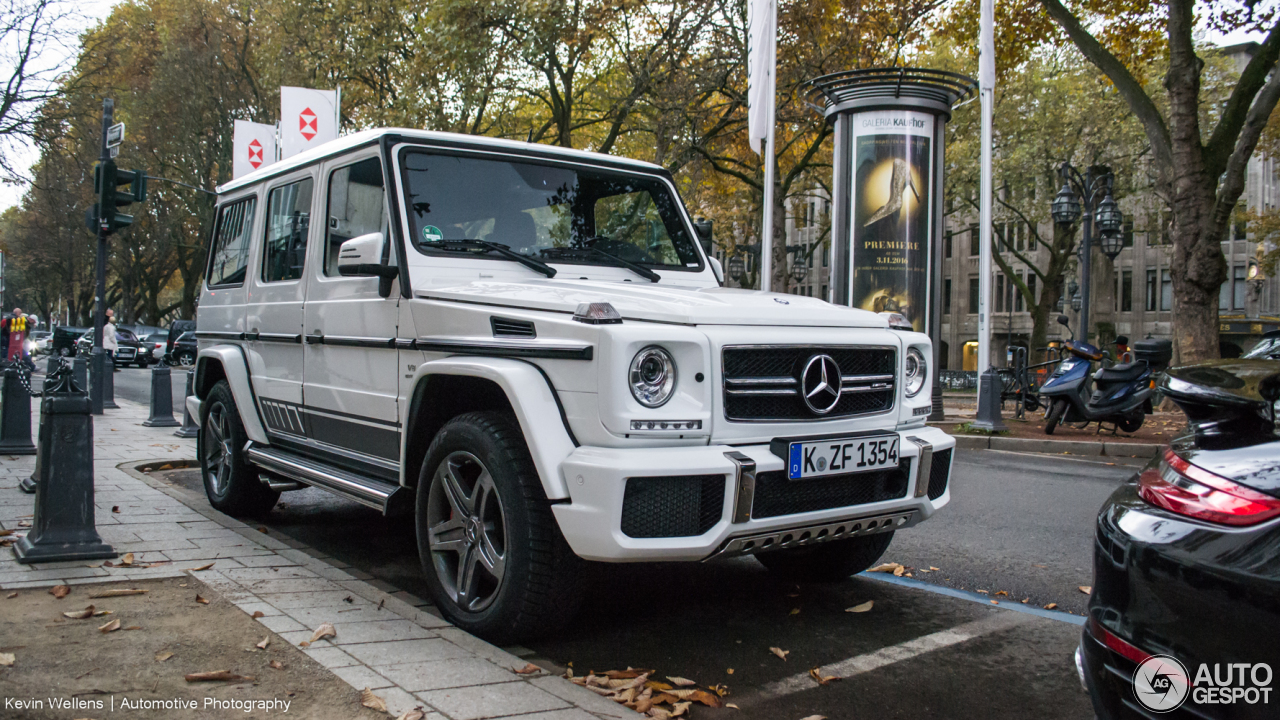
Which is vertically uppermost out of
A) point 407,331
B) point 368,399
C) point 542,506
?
point 407,331

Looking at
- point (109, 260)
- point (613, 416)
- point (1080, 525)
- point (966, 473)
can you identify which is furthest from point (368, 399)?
point (109, 260)

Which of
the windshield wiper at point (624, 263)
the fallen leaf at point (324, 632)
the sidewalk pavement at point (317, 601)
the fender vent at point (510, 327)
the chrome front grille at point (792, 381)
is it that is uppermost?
the windshield wiper at point (624, 263)

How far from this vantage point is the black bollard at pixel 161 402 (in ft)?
43.3

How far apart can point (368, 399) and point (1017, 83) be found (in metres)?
34.1

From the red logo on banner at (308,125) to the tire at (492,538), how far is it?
1110 centimetres

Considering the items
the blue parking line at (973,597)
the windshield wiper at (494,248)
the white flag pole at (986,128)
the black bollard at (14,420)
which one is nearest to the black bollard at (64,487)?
the windshield wiper at (494,248)

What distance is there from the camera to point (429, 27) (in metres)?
22.9

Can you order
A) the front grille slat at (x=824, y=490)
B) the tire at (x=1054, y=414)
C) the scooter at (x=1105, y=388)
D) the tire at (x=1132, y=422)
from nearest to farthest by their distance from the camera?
the front grille slat at (x=824, y=490)
the scooter at (x=1105, y=388)
the tire at (x=1132, y=422)
the tire at (x=1054, y=414)

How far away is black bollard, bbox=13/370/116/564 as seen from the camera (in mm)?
4973

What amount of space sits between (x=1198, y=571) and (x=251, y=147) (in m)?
14.3

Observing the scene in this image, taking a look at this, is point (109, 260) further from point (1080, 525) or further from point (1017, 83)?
point (1080, 525)

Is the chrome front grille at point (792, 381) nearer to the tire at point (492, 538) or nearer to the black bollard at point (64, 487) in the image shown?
the tire at point (492, 538)

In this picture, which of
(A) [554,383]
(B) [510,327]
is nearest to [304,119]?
(B) [510,327]

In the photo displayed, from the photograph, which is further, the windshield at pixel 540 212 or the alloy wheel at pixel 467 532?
the windshield at pixel 540 212
